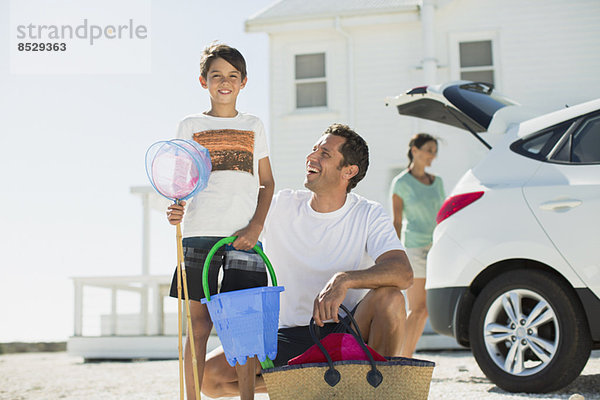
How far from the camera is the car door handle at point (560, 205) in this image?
13.2ft

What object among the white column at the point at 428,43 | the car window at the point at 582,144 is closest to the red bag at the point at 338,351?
the car window at the point at 582,144

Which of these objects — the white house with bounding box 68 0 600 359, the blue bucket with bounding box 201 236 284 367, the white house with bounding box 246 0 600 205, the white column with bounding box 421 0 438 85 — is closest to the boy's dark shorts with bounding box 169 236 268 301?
the blue bucket with bounding box 201 236 284 367

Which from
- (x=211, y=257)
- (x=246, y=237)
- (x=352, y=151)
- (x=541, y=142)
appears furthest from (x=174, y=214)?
(x=541, y=142)

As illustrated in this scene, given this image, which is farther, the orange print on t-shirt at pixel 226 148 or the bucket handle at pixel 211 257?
the orange print on t-shirt at pixel 226 148

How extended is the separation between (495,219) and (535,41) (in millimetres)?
7677

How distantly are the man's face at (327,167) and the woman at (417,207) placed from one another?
234 centimetres

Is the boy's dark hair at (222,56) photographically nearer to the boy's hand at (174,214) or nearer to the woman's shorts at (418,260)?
the boy's hand at (174,214)

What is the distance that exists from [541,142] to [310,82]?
774 cm

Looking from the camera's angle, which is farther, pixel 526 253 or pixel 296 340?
pixel 526 253

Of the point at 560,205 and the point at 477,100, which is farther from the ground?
the point at 477,100

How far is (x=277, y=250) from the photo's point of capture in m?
3.21

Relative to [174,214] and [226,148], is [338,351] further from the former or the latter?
[226,148]

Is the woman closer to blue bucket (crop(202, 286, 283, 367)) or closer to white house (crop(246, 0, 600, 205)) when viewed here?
blue bucket (crop(202, 286, 283, 367))

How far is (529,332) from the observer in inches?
164
